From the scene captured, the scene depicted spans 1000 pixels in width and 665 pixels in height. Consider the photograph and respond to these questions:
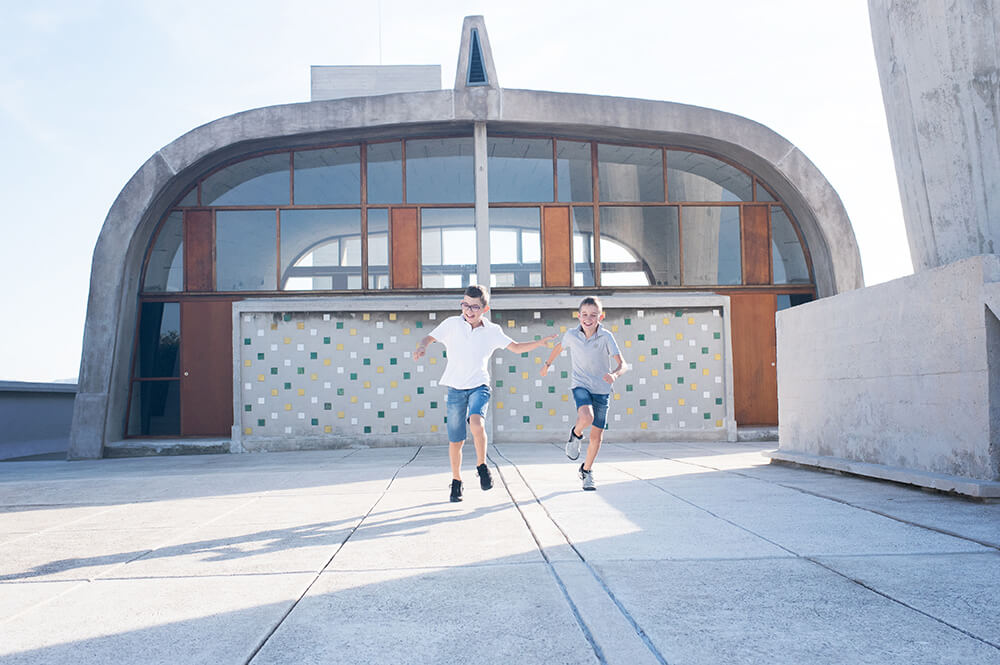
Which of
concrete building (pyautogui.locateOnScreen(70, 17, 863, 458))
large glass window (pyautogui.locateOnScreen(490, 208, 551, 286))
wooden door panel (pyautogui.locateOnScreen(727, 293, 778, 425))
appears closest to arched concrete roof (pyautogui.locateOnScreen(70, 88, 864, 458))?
concrete building (pyautogui.locateOnScreen(70, 17, 863, 458))

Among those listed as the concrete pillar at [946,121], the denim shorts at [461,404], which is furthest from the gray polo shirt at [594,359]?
the concrete pillar at [946,121]

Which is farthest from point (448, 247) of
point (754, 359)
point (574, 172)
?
point (754, 359)

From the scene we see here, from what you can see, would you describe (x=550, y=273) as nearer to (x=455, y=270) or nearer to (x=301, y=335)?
(x=455, y=270)

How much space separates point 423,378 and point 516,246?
319 cm

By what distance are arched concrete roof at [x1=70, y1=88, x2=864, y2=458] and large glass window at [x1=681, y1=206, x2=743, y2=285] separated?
121 centimetres

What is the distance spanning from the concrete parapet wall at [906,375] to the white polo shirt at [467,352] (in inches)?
140

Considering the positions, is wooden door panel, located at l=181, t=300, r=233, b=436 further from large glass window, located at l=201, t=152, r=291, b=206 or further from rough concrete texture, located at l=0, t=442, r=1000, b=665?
rough concrete texture, located at l=0, t=442, r=1000, b=665

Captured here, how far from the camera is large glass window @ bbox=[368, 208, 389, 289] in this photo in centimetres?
1488

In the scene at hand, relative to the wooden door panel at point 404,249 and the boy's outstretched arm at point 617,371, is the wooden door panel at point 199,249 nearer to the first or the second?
the wooden door panel at point 404,249

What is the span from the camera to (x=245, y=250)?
15.0 m

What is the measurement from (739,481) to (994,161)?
3.53 meters

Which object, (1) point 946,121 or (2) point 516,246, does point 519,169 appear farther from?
(1) point 946,121

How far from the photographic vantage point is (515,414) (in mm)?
14141

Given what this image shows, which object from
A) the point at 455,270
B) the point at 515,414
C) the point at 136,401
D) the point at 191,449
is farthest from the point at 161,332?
the point at 515,414
